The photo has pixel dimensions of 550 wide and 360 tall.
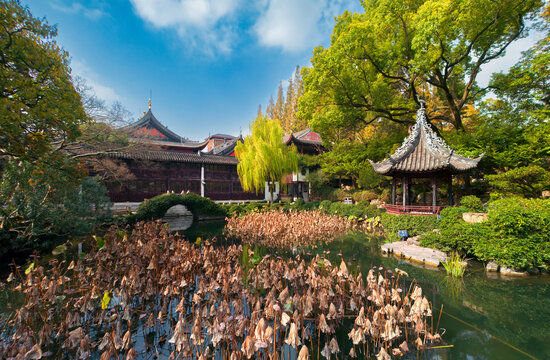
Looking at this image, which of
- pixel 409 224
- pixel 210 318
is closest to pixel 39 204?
pixel 210 318

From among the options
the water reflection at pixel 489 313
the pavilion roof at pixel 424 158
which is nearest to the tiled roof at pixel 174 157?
the pavilion roof at pixel 424 158

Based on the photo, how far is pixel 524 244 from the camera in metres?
5.59

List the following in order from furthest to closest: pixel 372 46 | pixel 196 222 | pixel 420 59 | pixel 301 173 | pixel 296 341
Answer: pixel 301 173, pixel 196 222, pixel 372 46, pixel 420 59, pixel 296 341

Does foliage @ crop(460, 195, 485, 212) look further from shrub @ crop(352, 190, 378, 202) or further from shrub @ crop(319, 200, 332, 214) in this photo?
shrub @ crop(319, 200, 332, 214)

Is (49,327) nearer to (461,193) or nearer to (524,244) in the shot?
(524,244)

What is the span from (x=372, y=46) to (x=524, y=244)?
10.4 meters

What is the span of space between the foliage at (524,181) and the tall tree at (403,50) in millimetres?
4256

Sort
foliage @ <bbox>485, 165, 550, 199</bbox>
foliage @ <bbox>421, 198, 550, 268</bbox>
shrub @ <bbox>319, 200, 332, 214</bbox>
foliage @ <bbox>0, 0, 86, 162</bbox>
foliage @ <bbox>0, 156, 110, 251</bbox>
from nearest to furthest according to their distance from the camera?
foliage @ <bbox>0, 0, 86, 162</bbox> < foliage @ <bbox>421, 198, 550, 268</bbox> < foliage @ <bbox>0, 156, 110, 251</bbox> < foliage @ <bbox>485, 165, 550, 199</bbox> < shrub @ <bbox>319, 200, 332, 214</bbox>

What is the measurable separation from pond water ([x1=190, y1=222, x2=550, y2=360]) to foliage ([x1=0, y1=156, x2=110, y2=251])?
8.33 metres

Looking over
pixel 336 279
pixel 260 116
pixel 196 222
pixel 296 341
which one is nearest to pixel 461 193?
pixel 336 279

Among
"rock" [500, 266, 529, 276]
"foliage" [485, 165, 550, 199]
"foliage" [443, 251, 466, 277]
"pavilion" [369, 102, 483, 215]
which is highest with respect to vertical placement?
"pavilion" [369, 102, 483, 215]

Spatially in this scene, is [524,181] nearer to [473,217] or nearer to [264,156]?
[473,217]

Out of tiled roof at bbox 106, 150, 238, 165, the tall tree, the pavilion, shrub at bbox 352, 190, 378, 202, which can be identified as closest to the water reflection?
the pavilion

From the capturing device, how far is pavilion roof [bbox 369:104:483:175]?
30.2 feet
